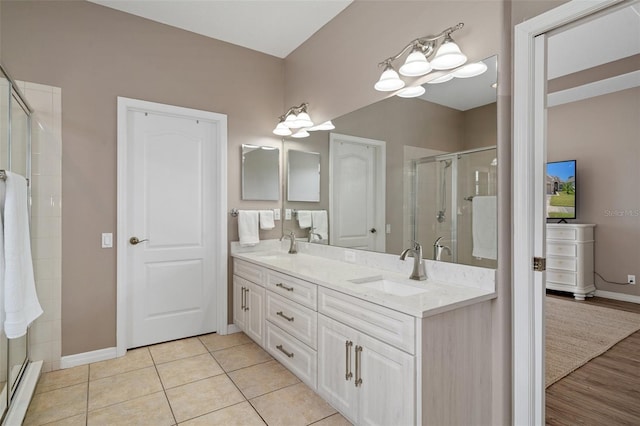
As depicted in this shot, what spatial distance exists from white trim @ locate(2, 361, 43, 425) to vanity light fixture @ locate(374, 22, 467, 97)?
287 centimetres

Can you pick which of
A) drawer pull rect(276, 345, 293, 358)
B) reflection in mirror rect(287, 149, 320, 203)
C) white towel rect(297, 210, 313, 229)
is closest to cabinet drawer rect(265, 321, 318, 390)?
drawer pull rect(276, 345, 293, 358)

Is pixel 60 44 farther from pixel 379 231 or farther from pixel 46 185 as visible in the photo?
pixel 379 231

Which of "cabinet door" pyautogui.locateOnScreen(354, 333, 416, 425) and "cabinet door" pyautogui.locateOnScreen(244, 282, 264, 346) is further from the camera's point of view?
"cabinet door" pyautogui.locateOnScreen(244, 282, 264, 346)

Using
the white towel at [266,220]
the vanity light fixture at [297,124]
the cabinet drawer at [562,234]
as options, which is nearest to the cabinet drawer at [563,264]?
the cabinet drawer at [562,234]

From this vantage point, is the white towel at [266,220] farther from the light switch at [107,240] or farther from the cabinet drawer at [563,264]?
the cabinet drawer at [563,264]

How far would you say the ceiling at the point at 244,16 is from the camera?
2678 millimetres

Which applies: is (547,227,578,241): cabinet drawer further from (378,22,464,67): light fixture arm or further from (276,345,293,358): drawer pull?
(276,345,293,358): drawer pull

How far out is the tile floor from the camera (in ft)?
6.38

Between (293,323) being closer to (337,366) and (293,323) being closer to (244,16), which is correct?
(337,366)

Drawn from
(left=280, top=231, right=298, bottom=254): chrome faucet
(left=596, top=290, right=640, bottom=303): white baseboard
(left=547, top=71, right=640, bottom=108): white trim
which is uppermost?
(left=547, top=71, right=640, bottom=108): white trim

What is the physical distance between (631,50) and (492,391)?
3.90 metres

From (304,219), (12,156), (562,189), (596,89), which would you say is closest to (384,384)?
(304,219)

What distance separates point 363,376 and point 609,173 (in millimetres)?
4433

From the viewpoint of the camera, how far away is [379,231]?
95.2 inches
